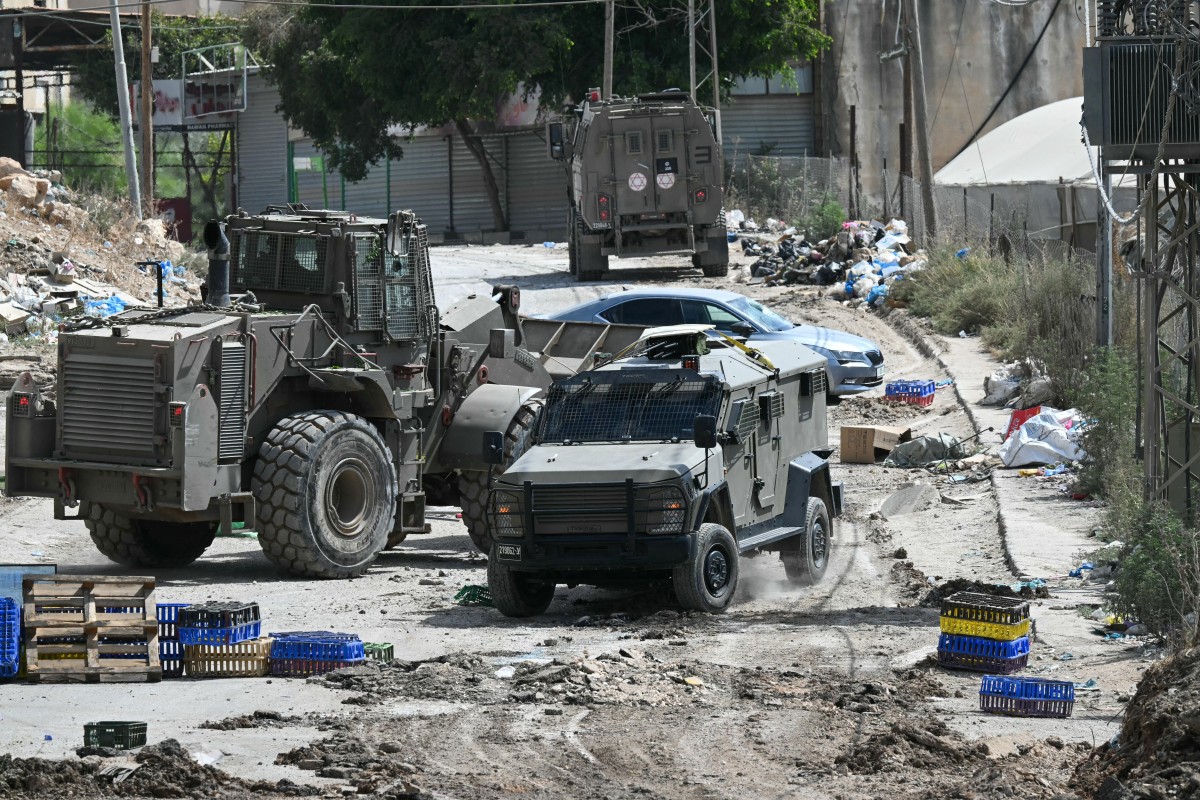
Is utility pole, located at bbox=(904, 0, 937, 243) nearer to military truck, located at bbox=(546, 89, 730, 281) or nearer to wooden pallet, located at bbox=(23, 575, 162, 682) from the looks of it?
military truck, located at bbox=(546, 89, 730, 281)

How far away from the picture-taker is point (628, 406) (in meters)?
13.3

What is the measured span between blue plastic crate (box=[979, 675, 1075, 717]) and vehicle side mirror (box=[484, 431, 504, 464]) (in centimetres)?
505

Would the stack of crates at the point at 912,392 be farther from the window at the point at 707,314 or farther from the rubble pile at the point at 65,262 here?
the rubble pile at the point at 65,262

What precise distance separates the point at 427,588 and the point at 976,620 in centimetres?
526

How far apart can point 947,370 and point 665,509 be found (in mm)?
13981

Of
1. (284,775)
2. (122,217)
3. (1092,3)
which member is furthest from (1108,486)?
(122,217)

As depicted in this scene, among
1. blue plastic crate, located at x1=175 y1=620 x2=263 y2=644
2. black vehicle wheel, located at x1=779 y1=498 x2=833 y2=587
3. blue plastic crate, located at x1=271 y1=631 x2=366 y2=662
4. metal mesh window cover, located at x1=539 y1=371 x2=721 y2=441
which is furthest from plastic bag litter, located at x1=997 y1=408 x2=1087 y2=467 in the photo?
blue plastic crate, located at x1=175 y1=620 x2=263 y2=644

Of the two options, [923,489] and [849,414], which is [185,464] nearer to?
[923,489]

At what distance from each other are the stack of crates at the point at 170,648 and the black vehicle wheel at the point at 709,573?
11.6ft

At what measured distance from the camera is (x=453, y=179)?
187 feet

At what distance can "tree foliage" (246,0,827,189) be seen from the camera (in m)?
44.5

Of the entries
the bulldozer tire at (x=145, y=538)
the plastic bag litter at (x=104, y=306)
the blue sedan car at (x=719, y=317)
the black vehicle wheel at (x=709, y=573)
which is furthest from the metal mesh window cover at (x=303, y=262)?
the plastic bag litter at (x=104, y=306)

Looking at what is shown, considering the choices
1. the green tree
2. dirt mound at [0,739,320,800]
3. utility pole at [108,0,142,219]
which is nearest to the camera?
dirt mound at [0,739,320,800]

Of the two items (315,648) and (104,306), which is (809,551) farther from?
(104,306)
